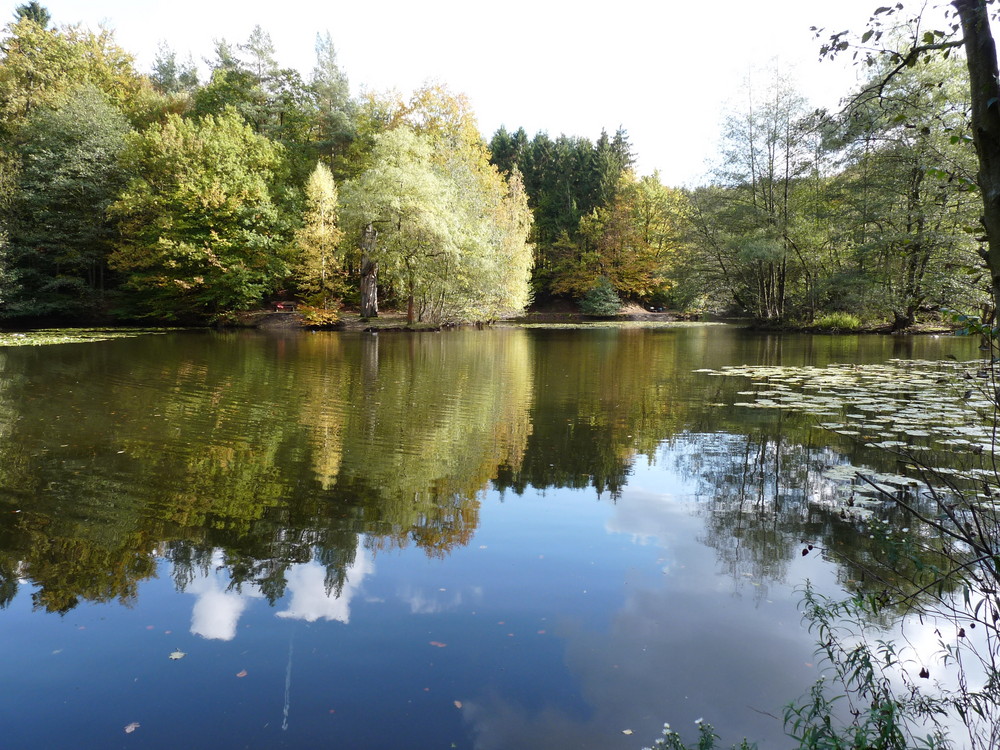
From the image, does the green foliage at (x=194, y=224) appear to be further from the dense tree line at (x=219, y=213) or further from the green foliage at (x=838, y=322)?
the green foliage at (x=838, y=322)

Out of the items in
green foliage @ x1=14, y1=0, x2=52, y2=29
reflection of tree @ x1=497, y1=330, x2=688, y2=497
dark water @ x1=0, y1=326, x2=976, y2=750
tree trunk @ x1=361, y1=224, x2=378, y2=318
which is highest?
green foliage @ x1=14, y1=0, x2=52, y2=29

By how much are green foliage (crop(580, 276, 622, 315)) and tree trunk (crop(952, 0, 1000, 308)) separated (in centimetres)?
4326

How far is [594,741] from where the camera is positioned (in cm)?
256

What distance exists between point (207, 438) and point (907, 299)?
79.7ft

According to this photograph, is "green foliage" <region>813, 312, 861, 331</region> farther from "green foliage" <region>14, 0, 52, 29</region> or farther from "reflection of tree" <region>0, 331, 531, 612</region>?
"green foliage" <region>14, 0, 52, 29</region>

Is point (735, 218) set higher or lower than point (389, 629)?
higher

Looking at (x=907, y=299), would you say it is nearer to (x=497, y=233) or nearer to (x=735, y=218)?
(x=735, y=218)

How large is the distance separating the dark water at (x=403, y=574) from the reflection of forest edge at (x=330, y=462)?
0.12 ft

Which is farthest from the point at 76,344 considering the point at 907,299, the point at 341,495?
the point at 907,299

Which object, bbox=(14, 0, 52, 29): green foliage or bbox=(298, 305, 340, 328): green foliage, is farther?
bbox=(14, 0, 52, 29): green foliage

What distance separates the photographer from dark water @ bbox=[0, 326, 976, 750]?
2.74 metres

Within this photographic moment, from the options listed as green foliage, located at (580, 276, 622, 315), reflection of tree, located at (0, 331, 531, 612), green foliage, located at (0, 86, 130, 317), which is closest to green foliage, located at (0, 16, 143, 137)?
green foliage, located at (0, 86, 130, 317)

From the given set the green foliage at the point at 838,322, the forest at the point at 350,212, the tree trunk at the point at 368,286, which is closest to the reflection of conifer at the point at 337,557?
the forest at the point at 350,212

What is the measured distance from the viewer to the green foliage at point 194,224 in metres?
29.3
